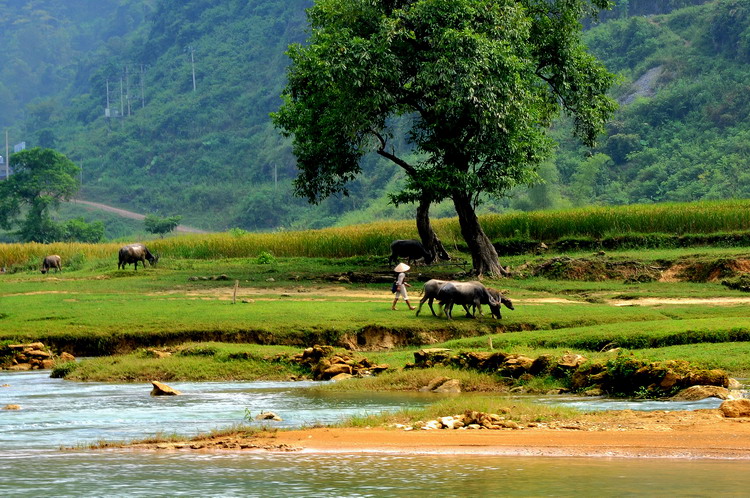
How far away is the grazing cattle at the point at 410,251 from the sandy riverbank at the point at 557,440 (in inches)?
940

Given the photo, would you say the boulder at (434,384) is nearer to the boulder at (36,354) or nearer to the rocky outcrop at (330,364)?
the rocky outcrop at (330,364)

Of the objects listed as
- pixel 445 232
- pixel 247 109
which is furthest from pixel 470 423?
pixel 247 109

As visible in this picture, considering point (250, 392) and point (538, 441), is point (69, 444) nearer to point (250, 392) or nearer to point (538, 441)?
point (250, 392)

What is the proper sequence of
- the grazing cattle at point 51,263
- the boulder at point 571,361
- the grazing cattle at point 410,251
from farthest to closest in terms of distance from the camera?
the grazing cattle at point 51,263, the grazing cattle at point 410,251, the boulder at point 571,361

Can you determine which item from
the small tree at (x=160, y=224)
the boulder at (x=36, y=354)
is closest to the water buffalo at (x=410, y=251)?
the boulder at (x=36, y=354)

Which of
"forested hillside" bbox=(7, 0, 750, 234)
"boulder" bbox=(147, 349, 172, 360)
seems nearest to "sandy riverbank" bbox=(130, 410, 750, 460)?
"boulder" bbox=(147, 349, 172, 360)

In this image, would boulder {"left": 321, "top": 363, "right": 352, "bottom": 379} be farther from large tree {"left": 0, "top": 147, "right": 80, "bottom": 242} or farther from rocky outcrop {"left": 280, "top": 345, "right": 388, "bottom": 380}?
large tree {"left": 0, "top": 147, "right": 80, "bottom": 242}

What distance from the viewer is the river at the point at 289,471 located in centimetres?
1157

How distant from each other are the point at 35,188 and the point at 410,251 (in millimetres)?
54178

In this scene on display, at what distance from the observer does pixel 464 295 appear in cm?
2491

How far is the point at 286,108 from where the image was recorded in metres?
39.7

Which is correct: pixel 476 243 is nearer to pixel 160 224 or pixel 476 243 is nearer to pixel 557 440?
pixel 557 440

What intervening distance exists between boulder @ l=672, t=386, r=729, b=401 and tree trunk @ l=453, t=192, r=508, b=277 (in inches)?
718

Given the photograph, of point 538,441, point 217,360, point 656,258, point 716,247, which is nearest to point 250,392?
point 217,360
